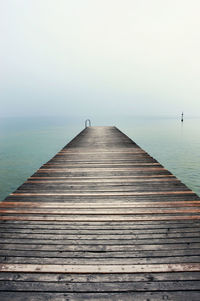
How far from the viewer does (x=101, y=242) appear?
2.62 m

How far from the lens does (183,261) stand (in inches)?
89.2

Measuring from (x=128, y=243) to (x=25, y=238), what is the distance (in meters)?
1.44

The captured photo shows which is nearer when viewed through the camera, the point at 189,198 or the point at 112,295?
the point at 112,295

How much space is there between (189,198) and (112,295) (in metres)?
2.68

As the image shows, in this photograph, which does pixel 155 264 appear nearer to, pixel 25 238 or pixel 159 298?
pixel 159 298

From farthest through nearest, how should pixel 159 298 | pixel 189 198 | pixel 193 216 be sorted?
pixel 189 198
pixel 193 216
pixel 159 298

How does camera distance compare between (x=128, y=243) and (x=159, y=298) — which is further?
(x=128, y=243)

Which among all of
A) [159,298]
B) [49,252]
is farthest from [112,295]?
[49,252]

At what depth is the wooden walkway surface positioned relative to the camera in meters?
1.97

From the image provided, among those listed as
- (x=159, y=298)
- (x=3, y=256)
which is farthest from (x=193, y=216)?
(x=3, y=256)

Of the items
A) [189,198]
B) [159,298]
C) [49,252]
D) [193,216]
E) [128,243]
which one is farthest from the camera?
[189,198]

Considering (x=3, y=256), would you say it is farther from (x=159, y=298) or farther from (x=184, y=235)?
(x=184, y=235)

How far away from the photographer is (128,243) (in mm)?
2590

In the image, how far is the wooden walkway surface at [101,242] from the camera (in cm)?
197
